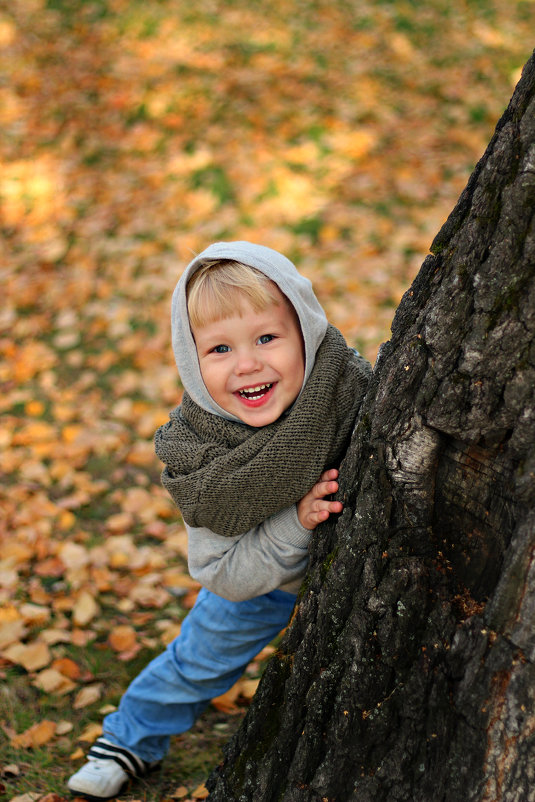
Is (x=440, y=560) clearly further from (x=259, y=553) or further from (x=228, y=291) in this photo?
(x=228, y=291)

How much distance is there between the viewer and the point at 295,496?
178 cm

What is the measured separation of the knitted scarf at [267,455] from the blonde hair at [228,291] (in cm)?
23

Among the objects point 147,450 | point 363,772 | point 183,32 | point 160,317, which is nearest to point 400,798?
point 363,772

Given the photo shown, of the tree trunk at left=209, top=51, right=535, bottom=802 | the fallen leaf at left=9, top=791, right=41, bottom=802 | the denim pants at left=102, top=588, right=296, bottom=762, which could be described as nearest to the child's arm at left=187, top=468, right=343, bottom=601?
the tree trunk at left=209, top=51, right=535, bottom=802

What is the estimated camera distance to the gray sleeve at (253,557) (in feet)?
6.00

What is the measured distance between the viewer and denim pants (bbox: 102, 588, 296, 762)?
7.02 feet

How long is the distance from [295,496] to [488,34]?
718 centimetres

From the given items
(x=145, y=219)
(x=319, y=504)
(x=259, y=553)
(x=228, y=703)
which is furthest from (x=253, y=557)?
(x=145, y=219)

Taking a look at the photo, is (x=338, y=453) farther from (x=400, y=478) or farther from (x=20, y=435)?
(x=20, y=435)

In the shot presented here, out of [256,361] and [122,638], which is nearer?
[256,361]

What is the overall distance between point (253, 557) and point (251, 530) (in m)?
0.08

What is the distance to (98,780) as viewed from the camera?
215 centimetres

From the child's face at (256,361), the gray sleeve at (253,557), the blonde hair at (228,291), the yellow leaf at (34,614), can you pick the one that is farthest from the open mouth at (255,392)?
the yellow leaf at (34,614)

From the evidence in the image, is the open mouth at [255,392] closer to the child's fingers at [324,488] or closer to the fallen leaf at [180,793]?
the child's fingers at [324,488]
